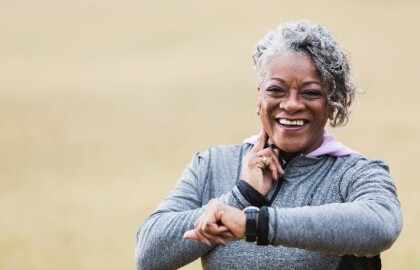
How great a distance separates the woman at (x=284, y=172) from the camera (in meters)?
3.15

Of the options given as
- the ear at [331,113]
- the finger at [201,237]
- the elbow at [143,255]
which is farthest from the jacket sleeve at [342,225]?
the elbow at [143,255]

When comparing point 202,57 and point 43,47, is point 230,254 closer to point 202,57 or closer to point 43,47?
point 202,57

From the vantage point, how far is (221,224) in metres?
2.80

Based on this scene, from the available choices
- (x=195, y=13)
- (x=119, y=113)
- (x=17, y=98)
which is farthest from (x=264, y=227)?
(x=195, y=13)

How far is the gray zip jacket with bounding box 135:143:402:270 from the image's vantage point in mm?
2789

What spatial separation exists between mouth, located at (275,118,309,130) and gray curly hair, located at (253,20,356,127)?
0.36ft

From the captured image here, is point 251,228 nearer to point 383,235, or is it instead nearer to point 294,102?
point 383,235

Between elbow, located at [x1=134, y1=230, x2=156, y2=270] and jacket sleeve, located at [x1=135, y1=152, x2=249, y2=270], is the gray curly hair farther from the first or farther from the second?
elbow, located at [x1=134, y1=230, x2=156, y2=270]

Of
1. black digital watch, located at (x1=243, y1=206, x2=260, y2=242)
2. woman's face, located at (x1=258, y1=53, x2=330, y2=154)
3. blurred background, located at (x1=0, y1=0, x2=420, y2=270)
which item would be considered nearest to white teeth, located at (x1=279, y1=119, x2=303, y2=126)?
woman's face, located at (x1=258, y1=53, x2=330, y2=154)

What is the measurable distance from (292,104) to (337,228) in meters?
0.57

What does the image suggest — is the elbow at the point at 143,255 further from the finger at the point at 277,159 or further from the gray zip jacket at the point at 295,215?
the finger at the point at 277,159

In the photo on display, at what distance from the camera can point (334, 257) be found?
3164mm

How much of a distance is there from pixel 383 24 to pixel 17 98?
7.88m

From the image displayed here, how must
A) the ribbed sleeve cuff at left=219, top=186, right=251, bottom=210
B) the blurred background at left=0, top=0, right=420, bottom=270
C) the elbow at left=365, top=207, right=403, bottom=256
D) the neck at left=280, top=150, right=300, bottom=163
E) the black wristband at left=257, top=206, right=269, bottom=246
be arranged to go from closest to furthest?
the black wristband at left=257, top=206, right=269, bottom=246 < the elbow at left=365, top=207, right=403, bottom=256 < the ribbed sleeve cuff at left=219, top=186, right=251, bottom=210 < the neck at left=280, top=150, right=300, bottom=163 < the blurred background at left=0, top=0, right=420, bottom=270
